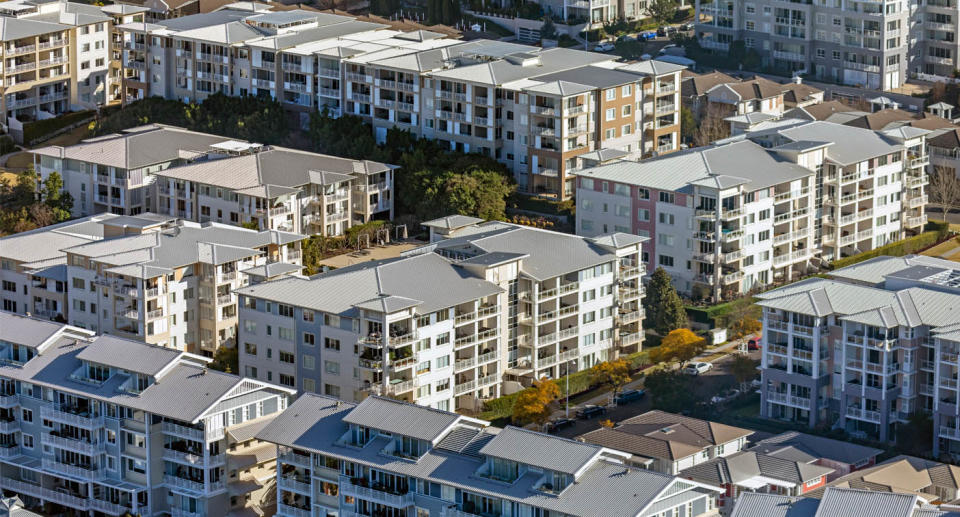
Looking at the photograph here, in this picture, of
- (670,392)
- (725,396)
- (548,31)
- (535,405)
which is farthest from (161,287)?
(548,31)

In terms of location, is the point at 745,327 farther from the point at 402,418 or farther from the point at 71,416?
the point at 71,416

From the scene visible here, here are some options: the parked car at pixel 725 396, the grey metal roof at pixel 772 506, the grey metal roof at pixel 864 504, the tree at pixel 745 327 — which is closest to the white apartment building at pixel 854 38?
the tree at pixel 745 327

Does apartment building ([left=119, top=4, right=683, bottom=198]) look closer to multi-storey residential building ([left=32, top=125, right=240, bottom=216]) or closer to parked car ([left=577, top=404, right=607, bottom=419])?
multi-storey residential building ([left=32, top=125, right=240, bottom=216])

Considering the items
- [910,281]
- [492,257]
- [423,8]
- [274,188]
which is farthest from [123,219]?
[423,8]

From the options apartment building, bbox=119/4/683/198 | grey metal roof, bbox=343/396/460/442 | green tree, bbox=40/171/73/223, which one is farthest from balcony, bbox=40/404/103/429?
apartment building, bbox=119/4/683/198

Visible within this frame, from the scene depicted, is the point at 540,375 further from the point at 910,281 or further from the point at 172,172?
the point at 172,172

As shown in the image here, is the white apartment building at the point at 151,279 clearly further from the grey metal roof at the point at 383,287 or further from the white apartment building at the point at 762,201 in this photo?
the white apartment building at the point at 762,201

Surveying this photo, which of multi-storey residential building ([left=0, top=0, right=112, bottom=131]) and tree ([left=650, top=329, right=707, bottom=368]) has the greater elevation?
multi-storey residential building ([left=0, top=0, right=112, bottom=131])
